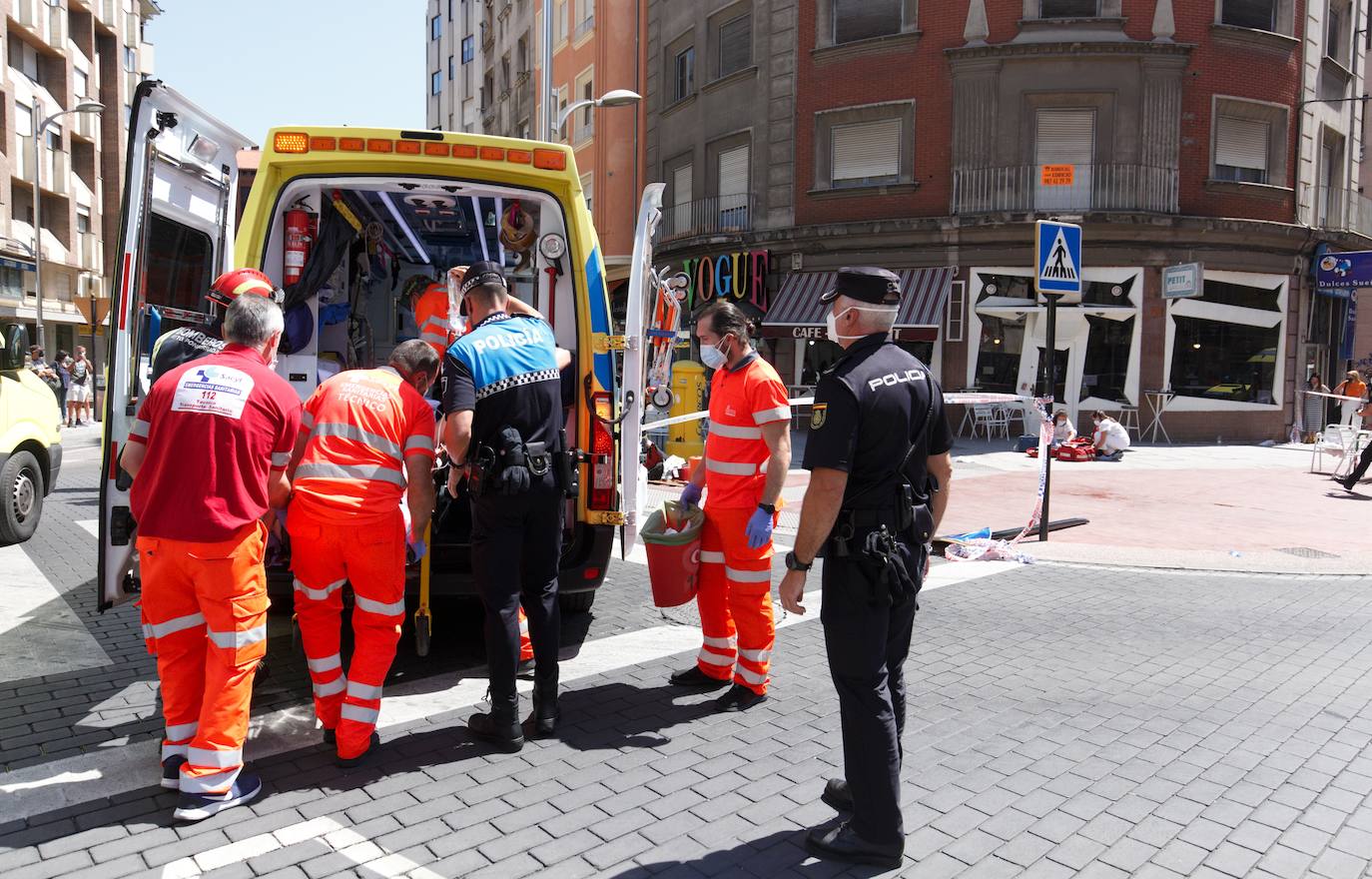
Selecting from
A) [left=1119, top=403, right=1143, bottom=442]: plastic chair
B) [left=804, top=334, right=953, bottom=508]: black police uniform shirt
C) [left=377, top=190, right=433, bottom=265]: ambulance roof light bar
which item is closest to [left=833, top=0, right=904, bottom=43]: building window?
[left=1119, top=403, right=1143, bottom=442]: plastic chair

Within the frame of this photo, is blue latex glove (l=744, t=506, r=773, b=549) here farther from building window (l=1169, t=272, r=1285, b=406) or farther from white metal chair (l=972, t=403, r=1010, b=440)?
building window (l=1169, t=272, r=1285, b=406)

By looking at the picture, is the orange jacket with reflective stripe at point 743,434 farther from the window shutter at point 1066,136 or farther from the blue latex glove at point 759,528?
the window shutter at point 1066,136

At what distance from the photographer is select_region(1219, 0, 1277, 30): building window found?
68.1 feet

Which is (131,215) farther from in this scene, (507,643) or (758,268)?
(758,268)

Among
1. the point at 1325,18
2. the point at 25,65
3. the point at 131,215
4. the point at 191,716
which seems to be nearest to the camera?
the point at 191,716

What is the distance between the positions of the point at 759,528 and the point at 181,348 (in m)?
2.76

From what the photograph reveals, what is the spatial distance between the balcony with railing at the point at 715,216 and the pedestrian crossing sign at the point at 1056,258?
1506 centimetres

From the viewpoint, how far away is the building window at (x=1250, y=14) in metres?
20.8

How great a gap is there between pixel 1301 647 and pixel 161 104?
22.4 feet

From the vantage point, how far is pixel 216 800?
3447 mm

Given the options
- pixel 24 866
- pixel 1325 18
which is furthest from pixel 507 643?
pixel 1325 18

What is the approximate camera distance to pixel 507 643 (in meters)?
4.09

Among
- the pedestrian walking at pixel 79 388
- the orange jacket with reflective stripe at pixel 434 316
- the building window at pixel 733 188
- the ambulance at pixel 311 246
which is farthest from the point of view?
the building window at pixel 733 188

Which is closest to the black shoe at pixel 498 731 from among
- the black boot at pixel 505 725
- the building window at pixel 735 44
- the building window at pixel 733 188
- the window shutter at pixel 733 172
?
the black boot at pixel 505 725
